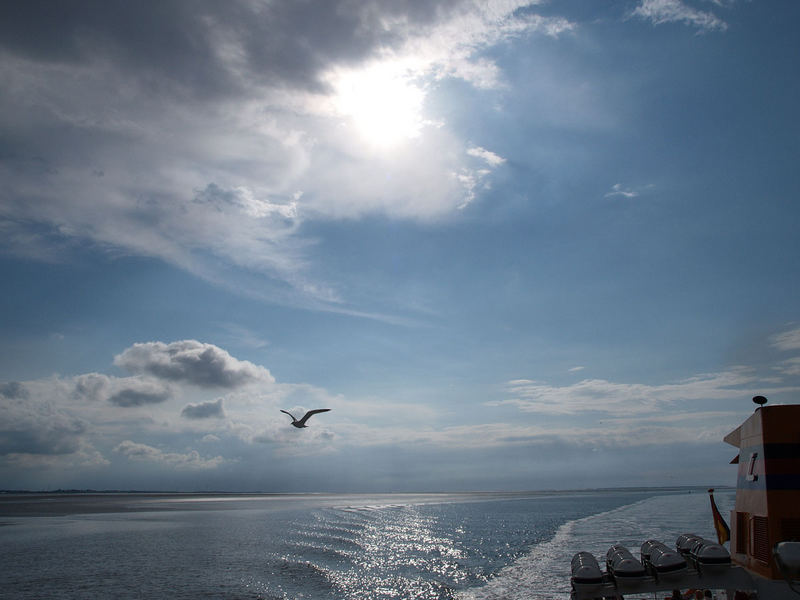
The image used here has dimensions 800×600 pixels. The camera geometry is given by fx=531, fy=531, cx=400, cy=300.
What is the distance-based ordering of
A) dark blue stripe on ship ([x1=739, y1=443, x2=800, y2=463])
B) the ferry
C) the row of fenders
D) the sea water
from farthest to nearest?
the sea water
dark blue stripe on ship ([x1=739, y1=443, x2=800, y2=463])
the row of fenders
the ferry

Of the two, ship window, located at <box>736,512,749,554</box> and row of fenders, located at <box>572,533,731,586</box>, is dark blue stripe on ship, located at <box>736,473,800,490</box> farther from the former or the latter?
row of fenders, located at <box>572,533,731,586</box>

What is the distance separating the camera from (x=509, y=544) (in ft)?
131

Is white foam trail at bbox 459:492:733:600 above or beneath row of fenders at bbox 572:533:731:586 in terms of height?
beneath

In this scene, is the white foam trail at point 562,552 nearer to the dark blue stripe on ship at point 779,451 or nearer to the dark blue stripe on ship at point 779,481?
the dark blue stripe on ship at point 779,481

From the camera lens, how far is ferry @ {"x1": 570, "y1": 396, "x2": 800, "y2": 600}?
10750 mm

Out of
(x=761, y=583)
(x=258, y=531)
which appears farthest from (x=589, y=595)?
(x=258, y=531)

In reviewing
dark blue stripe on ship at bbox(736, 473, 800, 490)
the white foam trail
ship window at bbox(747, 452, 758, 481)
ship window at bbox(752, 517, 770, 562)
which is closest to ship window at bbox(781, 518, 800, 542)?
ship window at bbox(752, 517, 770, 562)

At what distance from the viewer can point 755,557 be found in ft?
38.4

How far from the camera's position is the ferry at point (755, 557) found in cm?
1075

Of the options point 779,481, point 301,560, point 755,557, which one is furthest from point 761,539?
point 301,560

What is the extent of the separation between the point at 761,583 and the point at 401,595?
15033 mm

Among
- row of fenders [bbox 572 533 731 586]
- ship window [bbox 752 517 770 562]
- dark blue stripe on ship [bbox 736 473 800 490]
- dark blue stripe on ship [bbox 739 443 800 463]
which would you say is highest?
dark blue stripe on ship [bbox 739 443 800 463]

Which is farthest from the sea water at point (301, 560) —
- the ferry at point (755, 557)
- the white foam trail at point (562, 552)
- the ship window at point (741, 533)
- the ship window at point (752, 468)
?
the ship window at point (752, 468)

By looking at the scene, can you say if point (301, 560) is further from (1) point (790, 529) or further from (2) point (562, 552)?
(1) point (790, 529)
